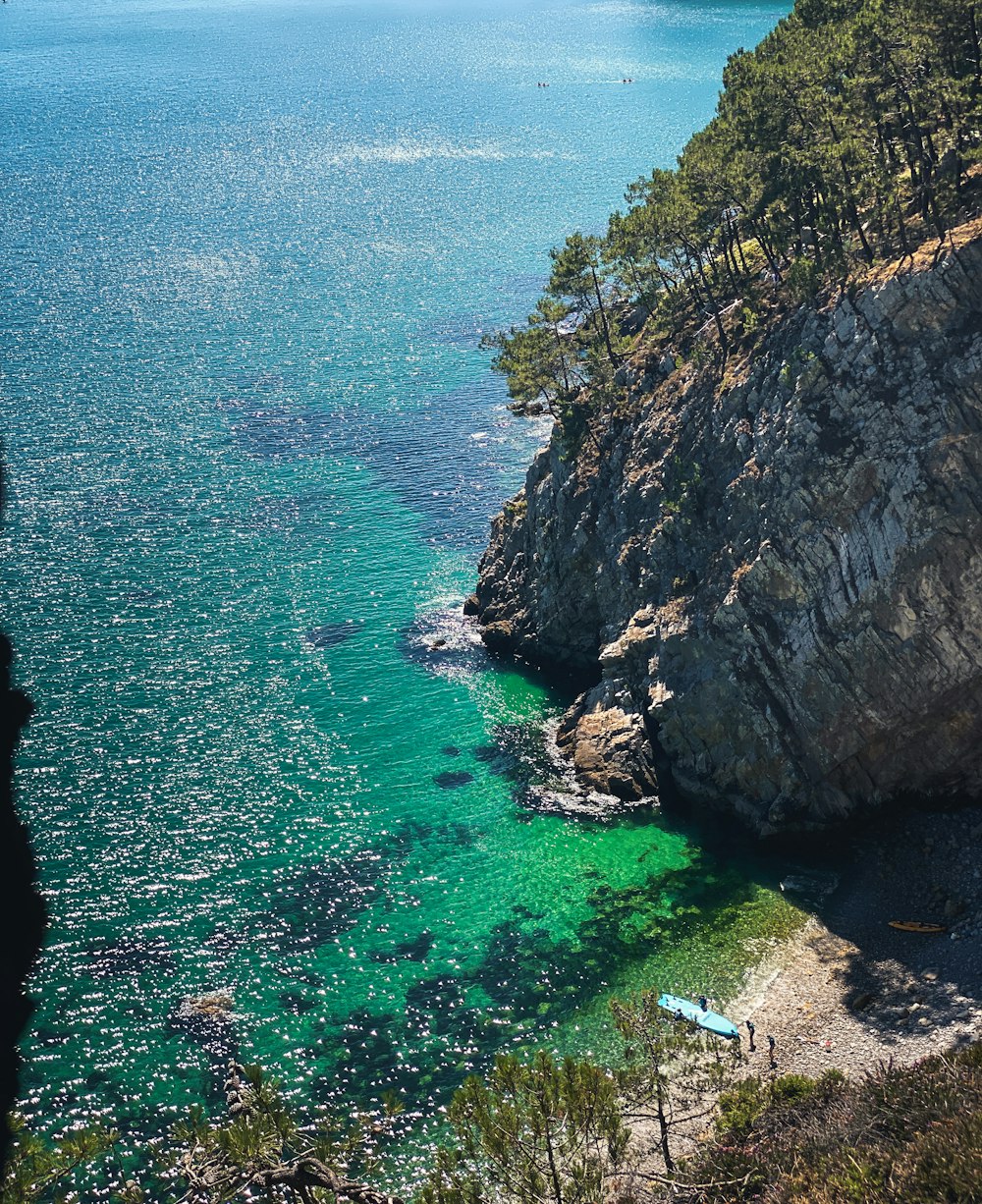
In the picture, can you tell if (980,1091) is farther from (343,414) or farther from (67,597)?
(343,414)

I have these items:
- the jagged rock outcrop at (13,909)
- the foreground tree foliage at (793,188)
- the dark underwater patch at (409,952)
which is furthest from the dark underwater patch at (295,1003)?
the foreground tree foliage at (793,188)

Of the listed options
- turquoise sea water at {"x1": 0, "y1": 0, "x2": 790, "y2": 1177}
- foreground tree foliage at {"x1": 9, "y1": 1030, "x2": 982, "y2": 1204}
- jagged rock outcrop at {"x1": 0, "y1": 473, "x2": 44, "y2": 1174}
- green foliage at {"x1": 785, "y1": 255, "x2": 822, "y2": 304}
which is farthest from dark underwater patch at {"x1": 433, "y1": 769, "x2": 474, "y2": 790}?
green foliage at {"x1": 785, "y1": 255, "x2": 822, "y2": 304}

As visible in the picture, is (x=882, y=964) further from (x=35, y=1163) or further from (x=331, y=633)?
(x=331, y=633)

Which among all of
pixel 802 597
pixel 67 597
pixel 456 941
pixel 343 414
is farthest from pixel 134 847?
pixel 343 414

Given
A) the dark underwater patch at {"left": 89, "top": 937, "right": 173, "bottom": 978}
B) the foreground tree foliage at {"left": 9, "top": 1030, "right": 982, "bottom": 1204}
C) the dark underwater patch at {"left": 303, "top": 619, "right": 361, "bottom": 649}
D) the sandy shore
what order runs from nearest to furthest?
the foreground tree foliage at {"left": 9, "top": 1030, "right": 982, "bottom": 1204}, the sandy shore, the dark underwater patch at {"left": 89, "top": 937, "right": 173, "bottom": 978}, the dark underwater patch at {"left": 303, "top": 619, "right": 361, "bottom": 649}

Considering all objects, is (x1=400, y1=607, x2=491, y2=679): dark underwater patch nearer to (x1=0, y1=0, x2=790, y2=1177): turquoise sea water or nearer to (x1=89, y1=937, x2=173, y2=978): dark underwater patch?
(x1=0, y1=0, x2=790, y2=1177): turquoise sea water

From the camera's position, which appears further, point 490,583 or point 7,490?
point 7,490
